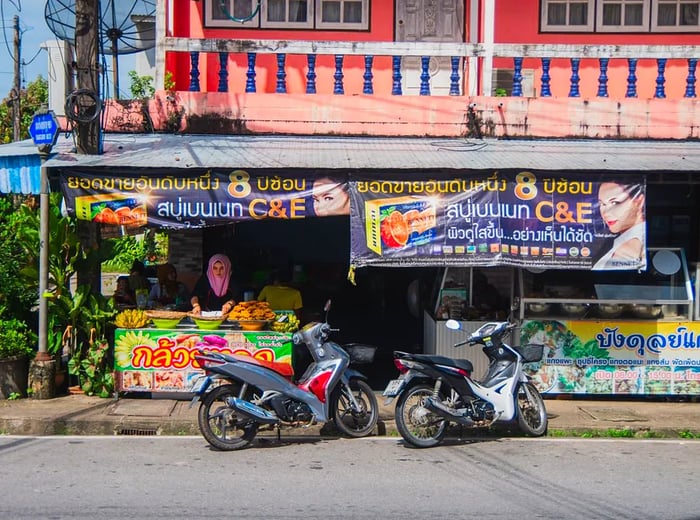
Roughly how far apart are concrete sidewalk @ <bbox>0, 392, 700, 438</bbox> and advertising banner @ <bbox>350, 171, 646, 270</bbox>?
166cm

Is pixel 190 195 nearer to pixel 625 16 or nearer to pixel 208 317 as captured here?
pixel 208 317

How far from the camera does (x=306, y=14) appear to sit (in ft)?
41.2

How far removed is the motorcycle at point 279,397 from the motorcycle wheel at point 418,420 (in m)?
0.52

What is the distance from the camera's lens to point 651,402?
9.87 metres

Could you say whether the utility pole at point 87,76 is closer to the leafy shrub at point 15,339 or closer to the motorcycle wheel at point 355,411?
the leafy shrub at point 15,339

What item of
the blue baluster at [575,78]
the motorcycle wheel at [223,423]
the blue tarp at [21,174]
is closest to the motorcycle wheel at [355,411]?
the motorcycle wheel at [223,423]

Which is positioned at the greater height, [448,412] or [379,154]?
[379,154]

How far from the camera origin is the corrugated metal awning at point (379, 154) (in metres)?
8.90

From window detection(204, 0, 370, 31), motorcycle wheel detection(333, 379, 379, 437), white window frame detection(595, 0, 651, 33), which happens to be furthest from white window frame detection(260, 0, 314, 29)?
motorcycle wheel detection(333, 379, 379, 437)

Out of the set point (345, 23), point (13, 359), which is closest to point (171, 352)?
point (13, 359)

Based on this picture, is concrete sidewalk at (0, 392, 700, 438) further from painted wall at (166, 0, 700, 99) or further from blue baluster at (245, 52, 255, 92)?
painted wall at (166, 0, 700, 99)

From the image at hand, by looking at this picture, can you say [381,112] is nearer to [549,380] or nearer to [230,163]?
[230,163]

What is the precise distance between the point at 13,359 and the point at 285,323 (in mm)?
3106

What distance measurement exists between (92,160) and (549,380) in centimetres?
586
